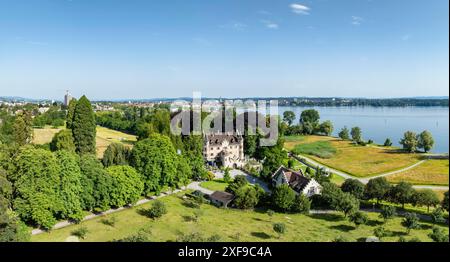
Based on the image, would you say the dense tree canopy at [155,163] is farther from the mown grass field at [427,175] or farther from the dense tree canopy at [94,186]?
the mown grass field at [427,175]

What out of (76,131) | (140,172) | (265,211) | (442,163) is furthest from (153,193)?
(442,163)

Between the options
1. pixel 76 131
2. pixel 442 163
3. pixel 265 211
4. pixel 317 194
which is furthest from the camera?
pixel 442 163

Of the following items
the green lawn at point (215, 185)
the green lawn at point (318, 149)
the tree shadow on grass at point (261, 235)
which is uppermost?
the green lawn at point (318, 149)

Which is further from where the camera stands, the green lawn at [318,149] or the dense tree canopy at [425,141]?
the green lawn at [318,149]

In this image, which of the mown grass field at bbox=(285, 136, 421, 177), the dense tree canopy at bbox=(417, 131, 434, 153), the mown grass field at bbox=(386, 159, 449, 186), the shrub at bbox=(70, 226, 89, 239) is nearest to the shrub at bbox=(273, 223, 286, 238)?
the shrub at bbox=(70, 226, 89, 239)

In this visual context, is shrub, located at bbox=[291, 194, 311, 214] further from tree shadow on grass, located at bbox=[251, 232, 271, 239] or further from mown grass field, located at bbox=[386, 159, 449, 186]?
mown grass field, located at bbox=[386, 159, 449, 186]

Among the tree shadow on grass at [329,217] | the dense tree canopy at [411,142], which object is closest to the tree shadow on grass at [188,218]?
the tree shadow on grass at [329,217]
